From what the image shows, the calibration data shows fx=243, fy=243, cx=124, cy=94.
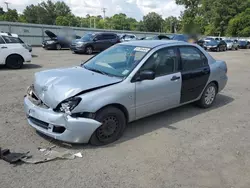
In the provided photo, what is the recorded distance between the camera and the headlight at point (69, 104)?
356cm

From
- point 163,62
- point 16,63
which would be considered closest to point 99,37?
point 16,63

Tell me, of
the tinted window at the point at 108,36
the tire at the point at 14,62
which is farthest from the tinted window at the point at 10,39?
the tinted window at the point at 108,36

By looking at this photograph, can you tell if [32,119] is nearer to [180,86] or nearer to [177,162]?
[177,162]

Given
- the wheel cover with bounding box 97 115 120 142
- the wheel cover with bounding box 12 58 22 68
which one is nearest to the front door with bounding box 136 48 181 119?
the wheel cover with bounding box 97 115 120 142

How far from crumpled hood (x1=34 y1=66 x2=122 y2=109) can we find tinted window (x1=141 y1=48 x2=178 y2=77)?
778 millimetres

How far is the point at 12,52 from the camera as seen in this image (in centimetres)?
1054

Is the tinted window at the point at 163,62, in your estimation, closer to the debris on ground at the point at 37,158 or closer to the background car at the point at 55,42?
the debris on ground at the point at 37,158

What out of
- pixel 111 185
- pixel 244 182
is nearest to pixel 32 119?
pixel 111 185

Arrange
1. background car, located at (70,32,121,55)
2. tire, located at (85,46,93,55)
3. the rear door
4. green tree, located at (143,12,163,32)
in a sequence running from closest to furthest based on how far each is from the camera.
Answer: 1. the rear door
2. background car, located at (70,32,121,55)
3. tire, located at (85,46,93,55)
4. green tree, located at (143,12,163,32)

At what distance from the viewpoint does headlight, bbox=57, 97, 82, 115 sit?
11.7ft

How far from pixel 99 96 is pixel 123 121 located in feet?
2.23

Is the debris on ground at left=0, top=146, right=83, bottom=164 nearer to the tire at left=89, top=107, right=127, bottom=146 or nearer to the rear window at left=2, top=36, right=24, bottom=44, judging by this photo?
the tire at left=89, top=107, right=127, bottom=146

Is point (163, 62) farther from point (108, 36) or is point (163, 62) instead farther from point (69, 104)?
point (108, 36)

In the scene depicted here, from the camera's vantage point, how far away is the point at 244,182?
3102 mm
